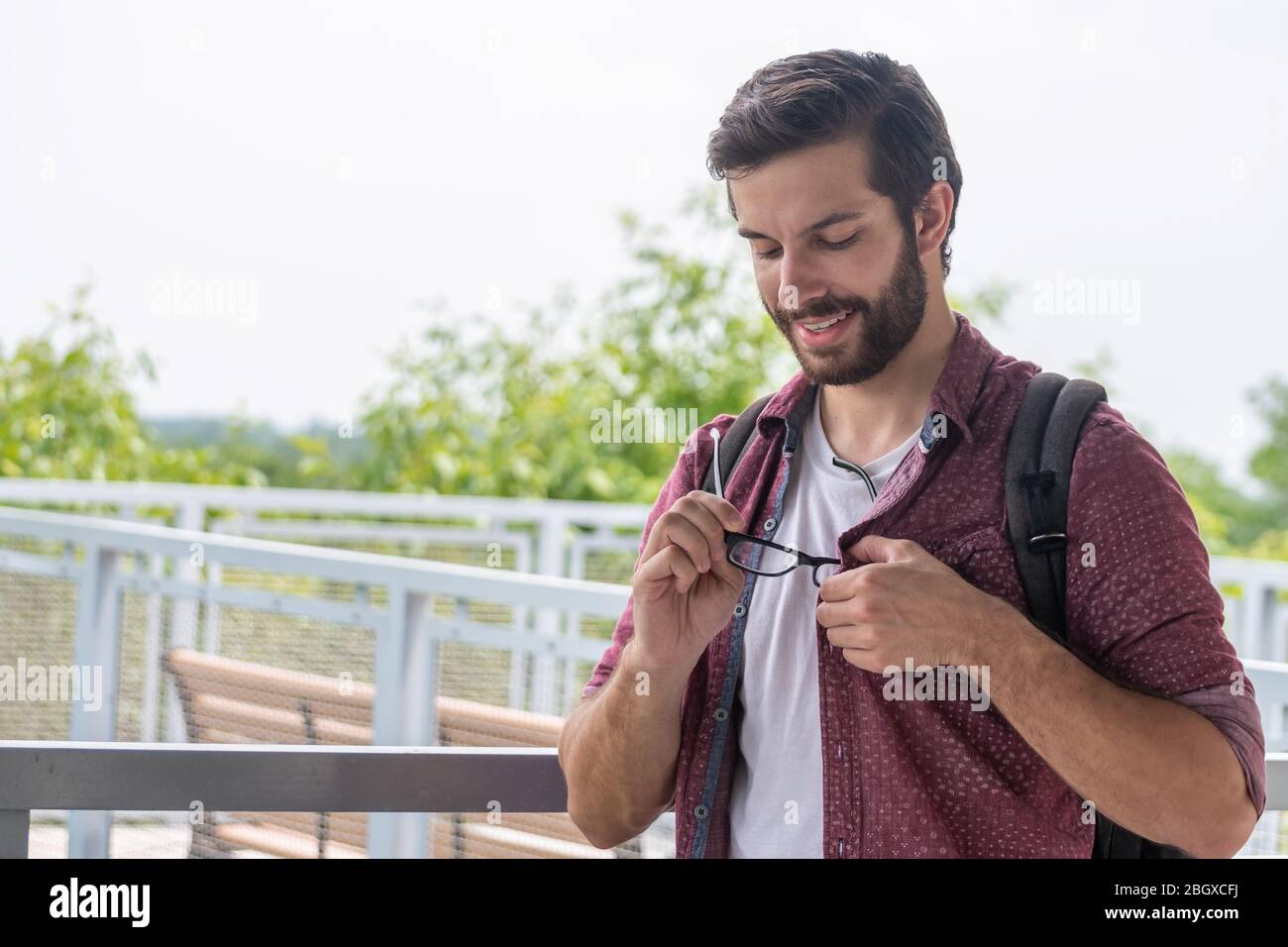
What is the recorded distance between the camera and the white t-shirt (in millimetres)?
1396

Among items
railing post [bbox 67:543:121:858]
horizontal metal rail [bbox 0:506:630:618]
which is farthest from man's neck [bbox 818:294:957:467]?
railing post [bbox 67:543:121:858]

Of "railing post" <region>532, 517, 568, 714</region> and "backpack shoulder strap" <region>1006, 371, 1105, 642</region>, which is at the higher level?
"backpack shoulder strap" <region>1006, 371, 1105, 642</region>

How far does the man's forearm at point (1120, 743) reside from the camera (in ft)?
3.89

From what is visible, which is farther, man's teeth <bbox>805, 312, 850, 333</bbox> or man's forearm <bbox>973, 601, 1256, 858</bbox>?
man's teeth <bbox>805, 312, 850, 333</bbox>

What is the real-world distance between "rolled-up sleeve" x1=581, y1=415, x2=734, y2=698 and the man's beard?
0.15 m

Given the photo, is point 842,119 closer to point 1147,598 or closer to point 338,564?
point 1147,598

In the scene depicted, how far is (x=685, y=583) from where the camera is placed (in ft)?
4.46

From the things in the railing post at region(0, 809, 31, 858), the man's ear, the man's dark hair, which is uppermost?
the man's dark hair

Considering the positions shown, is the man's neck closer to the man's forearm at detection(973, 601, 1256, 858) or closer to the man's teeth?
the man's teeth

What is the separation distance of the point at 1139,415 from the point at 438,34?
16.2 ft

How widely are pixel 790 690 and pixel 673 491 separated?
303 mm

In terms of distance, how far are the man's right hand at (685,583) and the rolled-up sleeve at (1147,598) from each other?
1.15 feet

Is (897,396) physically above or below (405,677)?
above

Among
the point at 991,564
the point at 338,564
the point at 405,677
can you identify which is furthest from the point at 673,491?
the point at 338,564
